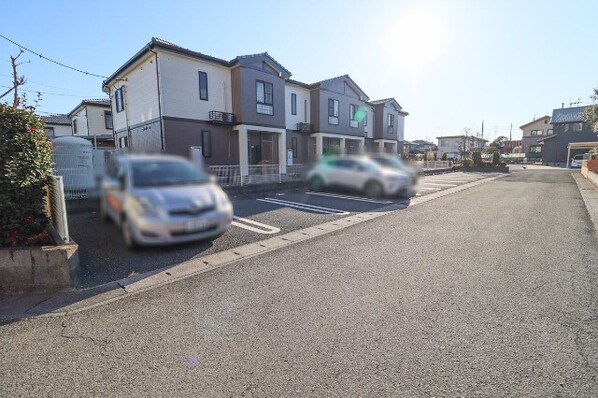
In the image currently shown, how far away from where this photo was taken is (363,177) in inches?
50.6

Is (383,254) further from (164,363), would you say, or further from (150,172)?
(150,172)

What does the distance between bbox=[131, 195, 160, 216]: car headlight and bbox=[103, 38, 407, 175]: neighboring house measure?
92cm

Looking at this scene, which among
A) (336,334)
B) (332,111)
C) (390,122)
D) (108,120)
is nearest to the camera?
(108,120)

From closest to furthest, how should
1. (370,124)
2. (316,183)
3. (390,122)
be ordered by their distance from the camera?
(316,183), (370,124), (390,122)

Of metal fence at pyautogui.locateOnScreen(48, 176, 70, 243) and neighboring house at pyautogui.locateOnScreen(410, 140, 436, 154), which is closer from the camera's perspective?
metal fence at pyautogui.locateOnScreen(48, 176, 70, 243)

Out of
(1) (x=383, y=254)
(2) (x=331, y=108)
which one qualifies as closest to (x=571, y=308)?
(1) (x=383, y=254)

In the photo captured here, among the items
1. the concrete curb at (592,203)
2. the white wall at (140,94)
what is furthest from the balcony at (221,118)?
the concrete curb at (592,203)

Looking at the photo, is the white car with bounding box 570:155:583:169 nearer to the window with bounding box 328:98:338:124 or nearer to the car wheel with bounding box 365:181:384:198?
the window with bounding box 328:98:338:124

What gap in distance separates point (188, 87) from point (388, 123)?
257 centimetres

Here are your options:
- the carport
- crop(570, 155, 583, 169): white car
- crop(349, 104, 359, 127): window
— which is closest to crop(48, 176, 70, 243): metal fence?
crop(349, 104, 359, 127): window

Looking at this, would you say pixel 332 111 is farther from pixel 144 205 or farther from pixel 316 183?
pixel 144 205

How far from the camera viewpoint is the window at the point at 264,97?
3.16m

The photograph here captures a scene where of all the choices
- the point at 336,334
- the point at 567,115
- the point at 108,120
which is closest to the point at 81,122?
the point at 108,120

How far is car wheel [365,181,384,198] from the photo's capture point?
1.27m
